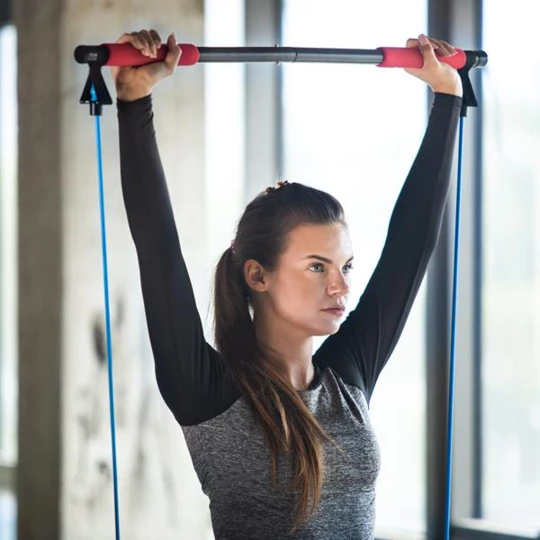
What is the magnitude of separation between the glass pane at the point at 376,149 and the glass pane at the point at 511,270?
0.23m

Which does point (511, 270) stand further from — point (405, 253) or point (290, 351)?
point (290, 351)

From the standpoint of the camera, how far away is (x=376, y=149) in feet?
10.5

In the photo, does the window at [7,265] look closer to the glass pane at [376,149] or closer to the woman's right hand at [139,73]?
the glass pane at [376,149]

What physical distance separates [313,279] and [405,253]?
282mm

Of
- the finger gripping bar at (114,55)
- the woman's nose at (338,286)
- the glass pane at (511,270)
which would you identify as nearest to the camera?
the finger gripping bar at (114,55)

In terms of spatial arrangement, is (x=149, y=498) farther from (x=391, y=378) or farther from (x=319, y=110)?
(x=319, y=110)

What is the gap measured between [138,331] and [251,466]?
1.52 meters

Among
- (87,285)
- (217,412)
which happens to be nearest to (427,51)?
(217,412)

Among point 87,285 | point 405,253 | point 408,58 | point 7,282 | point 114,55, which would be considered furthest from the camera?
point 7,282

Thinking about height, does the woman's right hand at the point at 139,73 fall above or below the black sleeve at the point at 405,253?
above

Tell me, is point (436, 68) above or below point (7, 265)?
above

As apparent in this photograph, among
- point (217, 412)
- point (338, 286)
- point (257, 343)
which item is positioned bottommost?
point (217, 412)

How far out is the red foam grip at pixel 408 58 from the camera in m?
1.85

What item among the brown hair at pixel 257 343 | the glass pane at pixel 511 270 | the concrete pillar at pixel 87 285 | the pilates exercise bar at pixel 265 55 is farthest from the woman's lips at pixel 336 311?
the concrete pillar at pixel 87 285
